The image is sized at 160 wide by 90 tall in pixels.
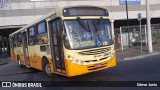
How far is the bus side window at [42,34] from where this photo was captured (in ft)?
41.2

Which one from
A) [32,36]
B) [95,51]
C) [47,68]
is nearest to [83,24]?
[95,51]

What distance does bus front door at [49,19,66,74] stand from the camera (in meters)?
11.0

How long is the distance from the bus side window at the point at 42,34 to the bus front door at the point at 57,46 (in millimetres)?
682

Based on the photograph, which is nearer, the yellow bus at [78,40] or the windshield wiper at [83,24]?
the yellow bus at [78,40]

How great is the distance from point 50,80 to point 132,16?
1267 inches

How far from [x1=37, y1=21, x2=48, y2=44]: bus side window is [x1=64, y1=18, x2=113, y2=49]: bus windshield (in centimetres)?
203

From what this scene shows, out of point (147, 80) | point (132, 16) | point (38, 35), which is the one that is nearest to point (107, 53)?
point (147, 80)

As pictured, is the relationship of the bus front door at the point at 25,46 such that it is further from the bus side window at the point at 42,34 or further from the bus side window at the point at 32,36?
the bus side window at the point at 42,34

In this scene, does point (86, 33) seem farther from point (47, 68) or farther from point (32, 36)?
point (32, 36)

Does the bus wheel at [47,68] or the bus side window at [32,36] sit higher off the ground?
the bus side window at [32,36]

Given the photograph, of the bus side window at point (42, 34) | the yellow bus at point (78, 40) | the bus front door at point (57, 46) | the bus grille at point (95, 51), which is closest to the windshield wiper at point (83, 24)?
the yellow bus at point (78, 40)

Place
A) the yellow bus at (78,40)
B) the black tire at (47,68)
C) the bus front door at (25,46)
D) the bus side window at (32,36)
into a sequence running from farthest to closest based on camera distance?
the bus front door at (25,46) → the bus side window at (32,36) → the black tire at (47,68) → the yellow bus at (78,40)

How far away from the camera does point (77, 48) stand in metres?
10.6

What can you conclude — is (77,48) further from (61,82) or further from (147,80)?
(147,80)
